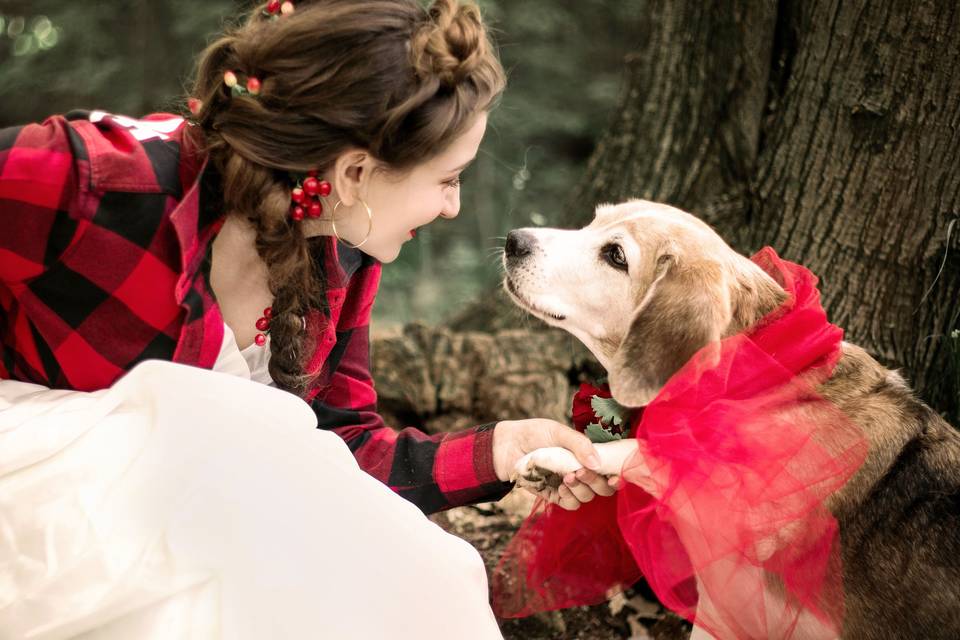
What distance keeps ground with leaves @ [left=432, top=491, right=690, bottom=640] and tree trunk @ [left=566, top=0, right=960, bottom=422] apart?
3.86ft

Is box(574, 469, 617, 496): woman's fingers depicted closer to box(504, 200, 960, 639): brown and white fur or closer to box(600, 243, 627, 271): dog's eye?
box(504, 200, 960, 639): brown and white fur

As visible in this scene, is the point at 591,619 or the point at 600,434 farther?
the point at 591,619

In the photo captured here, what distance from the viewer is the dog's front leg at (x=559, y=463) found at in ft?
6.86

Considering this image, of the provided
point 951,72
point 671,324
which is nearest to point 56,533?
point 671,324

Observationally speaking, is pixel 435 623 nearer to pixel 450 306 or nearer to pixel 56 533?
pixel 56 533

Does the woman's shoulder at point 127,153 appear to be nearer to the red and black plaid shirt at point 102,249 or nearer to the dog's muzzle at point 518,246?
Answer: the red and black plaid shirt at point 102,249

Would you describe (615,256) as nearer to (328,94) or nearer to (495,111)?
(328,94)

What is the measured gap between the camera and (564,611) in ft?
8.83

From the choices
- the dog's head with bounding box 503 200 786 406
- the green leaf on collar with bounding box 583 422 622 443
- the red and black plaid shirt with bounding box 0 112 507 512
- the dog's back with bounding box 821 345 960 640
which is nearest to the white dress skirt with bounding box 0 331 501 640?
the red and black plaid shirt with bounding box 0 112 507 512

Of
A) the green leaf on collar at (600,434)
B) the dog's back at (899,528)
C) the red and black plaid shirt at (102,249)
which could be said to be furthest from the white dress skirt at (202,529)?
the dog's back at (899,528)

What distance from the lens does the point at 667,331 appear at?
2131 millimetres

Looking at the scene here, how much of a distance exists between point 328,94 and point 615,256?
0.96 meters

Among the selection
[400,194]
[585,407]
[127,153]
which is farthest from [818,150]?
[127,153]

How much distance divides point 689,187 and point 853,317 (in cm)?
83
